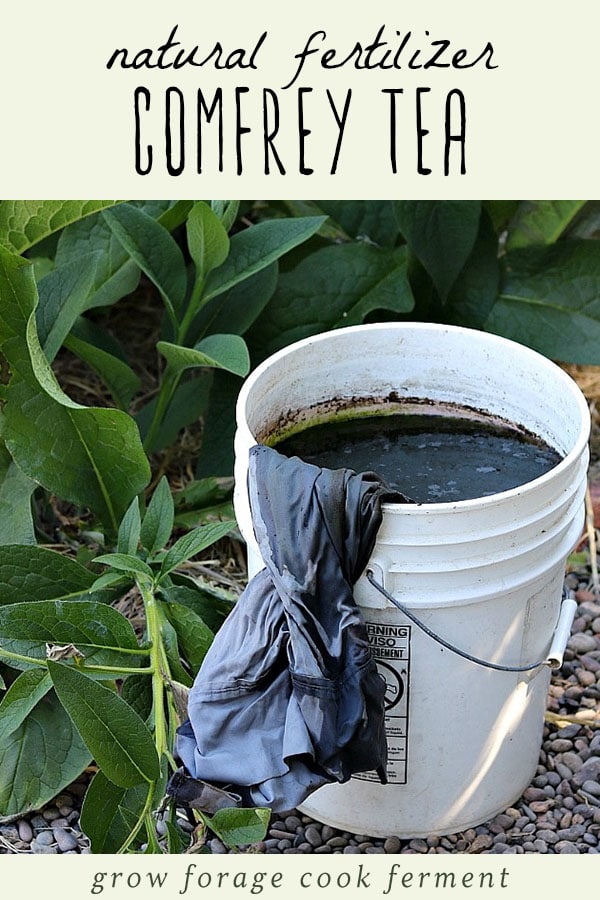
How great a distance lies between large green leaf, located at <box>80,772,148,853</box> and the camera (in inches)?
67.2

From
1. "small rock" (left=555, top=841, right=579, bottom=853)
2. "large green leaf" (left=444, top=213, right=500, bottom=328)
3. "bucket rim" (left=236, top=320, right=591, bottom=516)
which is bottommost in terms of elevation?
"small rock" (left=555, top=841, right=579, bottom=853)

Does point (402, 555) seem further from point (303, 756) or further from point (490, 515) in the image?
point (303, 756)

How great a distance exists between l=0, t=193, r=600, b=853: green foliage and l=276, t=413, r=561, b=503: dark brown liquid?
18 cm

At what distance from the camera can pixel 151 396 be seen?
2885 millimetres

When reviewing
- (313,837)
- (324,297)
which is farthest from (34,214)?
(313,837)

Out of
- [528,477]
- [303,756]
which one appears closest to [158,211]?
[528,477]

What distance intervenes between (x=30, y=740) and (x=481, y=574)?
0.74m

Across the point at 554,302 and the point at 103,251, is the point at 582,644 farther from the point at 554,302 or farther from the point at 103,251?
the point at 103,251

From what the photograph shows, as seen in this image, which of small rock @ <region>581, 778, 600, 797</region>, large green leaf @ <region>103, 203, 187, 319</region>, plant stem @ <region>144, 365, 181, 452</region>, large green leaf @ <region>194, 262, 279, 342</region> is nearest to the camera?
small rock @ <region>581, 778, 600, 797</region>

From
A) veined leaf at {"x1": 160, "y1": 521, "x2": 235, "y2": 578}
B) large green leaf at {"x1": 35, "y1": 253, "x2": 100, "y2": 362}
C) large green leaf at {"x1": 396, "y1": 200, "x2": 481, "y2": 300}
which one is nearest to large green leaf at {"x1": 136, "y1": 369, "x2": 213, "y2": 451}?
large green leaf at {"x1": 35, "y1": 253, "x2": 100, "y2": 362}

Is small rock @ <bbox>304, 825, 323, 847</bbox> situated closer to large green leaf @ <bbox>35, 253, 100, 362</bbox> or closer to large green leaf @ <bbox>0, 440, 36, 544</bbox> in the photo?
large green leaf @ <bbox>0, 440, 36, 544</bbox>

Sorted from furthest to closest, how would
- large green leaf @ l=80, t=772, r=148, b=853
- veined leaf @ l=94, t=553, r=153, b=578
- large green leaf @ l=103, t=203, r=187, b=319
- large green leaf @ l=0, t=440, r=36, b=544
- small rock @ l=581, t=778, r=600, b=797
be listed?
large green leaf @ l=103, t=203, r=187, b=319, large green leaf @ l=0, t=440, r=36, b=544, small rock @ l=581, t=778, r=600, b=797, veined leaf @ l=94, t=553, r=153, b=578, large green leaf @ l=80, t=772, r=148, b=853

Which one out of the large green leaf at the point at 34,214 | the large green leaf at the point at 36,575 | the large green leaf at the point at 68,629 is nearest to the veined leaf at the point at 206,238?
the large green leaf at the point at 34,214

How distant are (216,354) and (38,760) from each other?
0.70 metres
